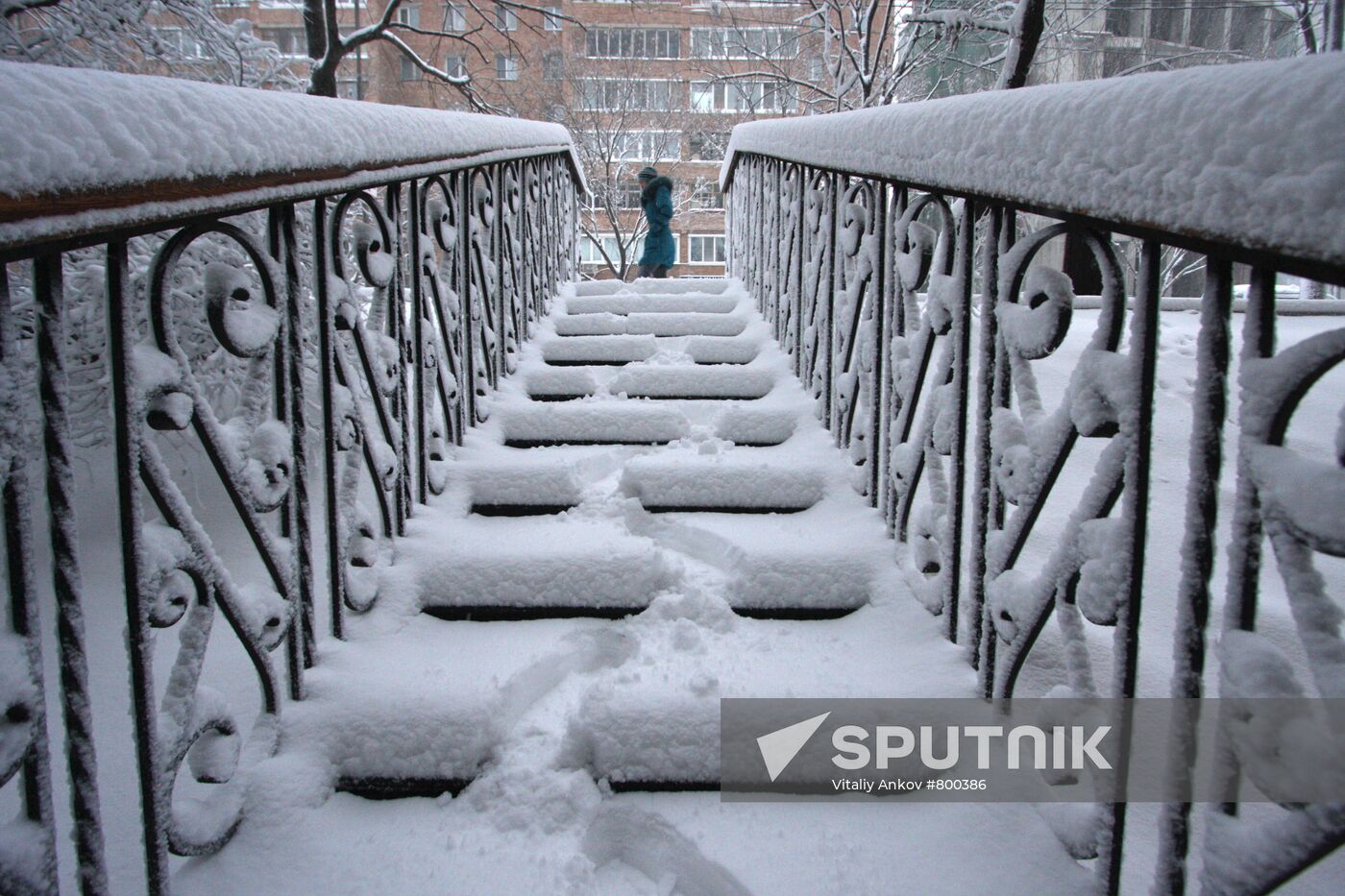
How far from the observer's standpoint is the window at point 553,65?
22.2 meters

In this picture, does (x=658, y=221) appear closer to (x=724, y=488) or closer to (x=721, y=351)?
(x=721, y=351)

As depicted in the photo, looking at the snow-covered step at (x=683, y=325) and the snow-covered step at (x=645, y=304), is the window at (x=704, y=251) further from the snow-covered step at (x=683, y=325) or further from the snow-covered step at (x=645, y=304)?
the snow-covered step at (x=683, y=325)

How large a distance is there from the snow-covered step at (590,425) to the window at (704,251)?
30.4 meters

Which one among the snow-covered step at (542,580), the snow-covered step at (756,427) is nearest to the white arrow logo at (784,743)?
the snow-covered step at (542,580)

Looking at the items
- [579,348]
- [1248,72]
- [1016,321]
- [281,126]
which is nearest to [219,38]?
[579,348]

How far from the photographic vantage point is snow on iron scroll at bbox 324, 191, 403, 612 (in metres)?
1.81

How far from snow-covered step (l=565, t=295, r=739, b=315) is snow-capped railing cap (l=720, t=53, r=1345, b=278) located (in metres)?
3.09

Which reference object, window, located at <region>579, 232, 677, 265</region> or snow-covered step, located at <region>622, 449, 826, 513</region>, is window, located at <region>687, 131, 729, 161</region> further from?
snow-covered step, located at <region>622, 449, 826, 513</region>

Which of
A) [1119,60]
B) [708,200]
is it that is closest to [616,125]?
[708,200]

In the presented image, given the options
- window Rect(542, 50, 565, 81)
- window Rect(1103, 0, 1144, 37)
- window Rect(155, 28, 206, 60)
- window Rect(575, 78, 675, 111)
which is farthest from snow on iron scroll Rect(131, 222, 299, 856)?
window Rect(542, 50, 565, 81)

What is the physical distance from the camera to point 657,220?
9.12m

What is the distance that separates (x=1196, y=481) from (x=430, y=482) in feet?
6.11

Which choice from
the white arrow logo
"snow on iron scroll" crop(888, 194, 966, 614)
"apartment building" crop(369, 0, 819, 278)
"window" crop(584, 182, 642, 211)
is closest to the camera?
the white arrow logo

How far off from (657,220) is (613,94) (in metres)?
14.1
